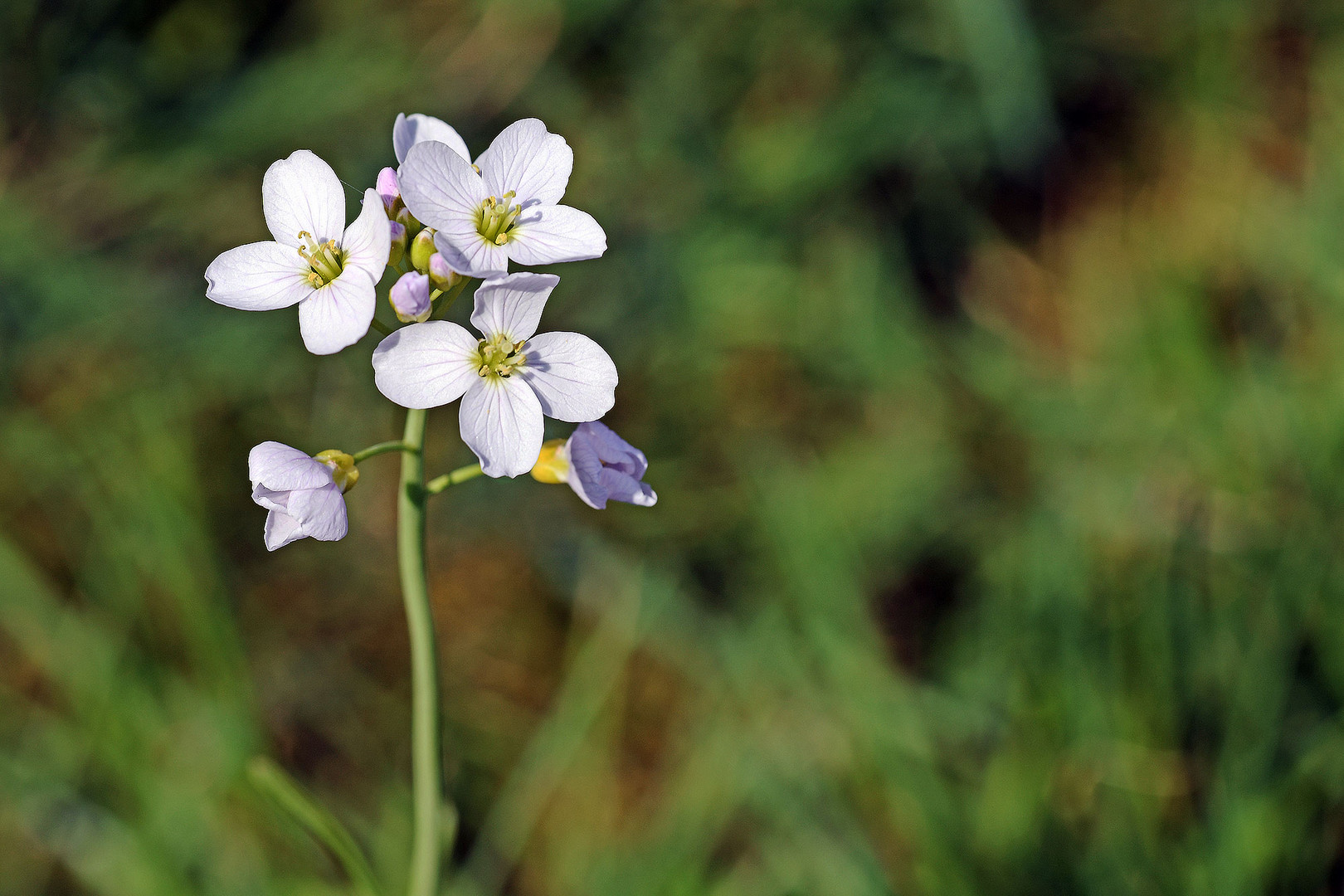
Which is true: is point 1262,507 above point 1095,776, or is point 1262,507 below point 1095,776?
above

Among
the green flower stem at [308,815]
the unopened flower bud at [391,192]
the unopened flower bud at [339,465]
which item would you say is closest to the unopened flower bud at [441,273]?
the unopened flower bud at [391,192]

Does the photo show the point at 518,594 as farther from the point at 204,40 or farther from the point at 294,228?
the point at 204,40

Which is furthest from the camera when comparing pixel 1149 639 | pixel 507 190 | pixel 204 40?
pixel 204 40

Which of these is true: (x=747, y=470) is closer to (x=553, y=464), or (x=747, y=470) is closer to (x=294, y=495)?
(x=553, y=464)

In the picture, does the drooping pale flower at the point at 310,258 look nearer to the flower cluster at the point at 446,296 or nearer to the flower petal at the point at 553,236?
the flower cluster at the point at 446,296

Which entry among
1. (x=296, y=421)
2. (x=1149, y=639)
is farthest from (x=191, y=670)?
(x=1149, y=639)

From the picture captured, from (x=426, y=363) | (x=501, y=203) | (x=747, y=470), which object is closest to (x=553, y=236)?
(x=501, y=203)
